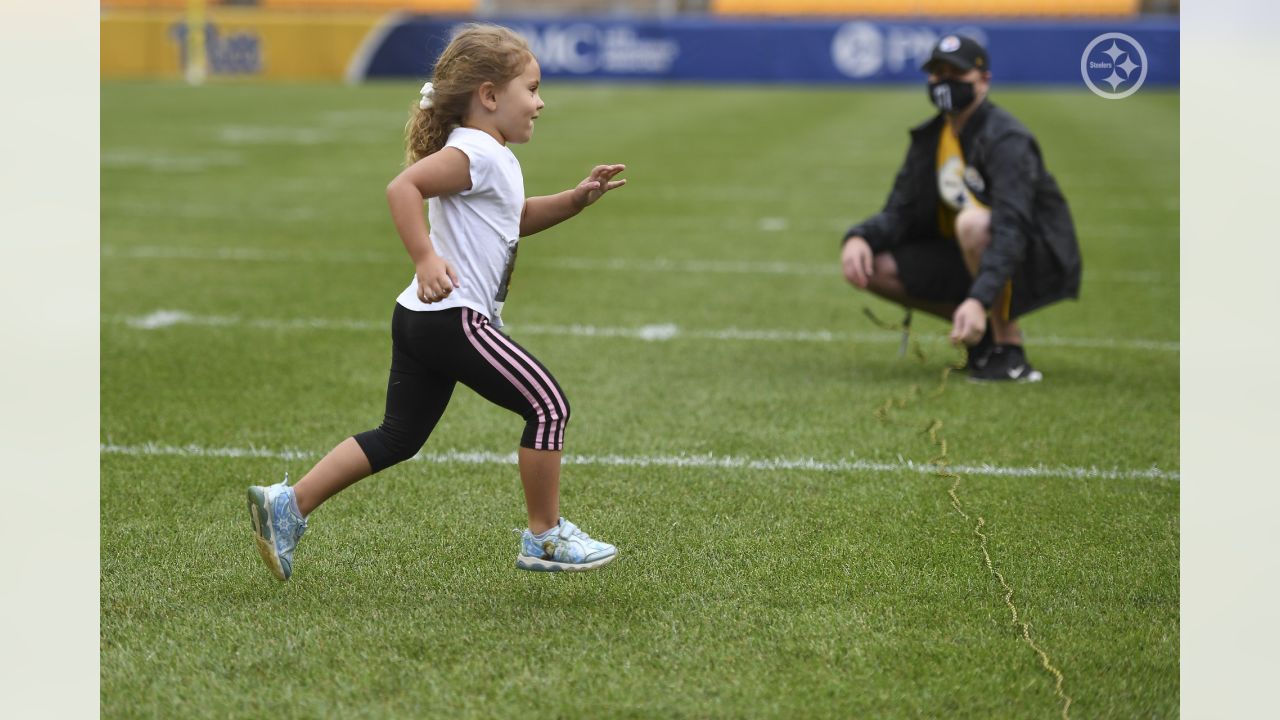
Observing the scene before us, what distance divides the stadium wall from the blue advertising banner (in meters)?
0.02

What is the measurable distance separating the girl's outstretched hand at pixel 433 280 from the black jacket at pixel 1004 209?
298 centimetres

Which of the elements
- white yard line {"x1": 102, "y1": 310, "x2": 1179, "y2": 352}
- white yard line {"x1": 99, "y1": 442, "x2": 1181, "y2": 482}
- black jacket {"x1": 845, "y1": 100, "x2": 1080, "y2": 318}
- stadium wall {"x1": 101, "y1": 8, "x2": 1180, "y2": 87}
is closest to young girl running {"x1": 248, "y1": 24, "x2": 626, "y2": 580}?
white yard line {"x1": 99, "y1": 442, "x2": 1181, "y2": 482}

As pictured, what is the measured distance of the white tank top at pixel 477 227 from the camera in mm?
3549

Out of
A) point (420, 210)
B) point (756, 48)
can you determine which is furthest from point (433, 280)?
point (756, 48)

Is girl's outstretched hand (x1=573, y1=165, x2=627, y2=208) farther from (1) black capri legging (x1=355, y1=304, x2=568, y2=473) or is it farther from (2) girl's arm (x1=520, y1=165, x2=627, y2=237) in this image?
(1) black capri legging (x1=355, y1=304, x2=568, y2=473)

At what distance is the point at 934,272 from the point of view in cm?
649

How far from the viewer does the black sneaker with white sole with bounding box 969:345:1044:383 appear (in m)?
6.41

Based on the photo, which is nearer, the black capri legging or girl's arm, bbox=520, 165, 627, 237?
the black capri legging

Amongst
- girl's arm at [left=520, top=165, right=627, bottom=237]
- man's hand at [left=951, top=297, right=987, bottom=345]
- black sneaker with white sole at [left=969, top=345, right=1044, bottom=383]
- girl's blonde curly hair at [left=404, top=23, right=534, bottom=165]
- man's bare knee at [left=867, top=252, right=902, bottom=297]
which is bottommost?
black sneaker with white sole at [left=969, top=345, right=1044, bottom=383]

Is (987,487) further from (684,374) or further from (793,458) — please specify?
(684,374)

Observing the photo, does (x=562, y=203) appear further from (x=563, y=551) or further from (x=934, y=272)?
(x=934, y=272)

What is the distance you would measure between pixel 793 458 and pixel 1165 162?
12882 mm
